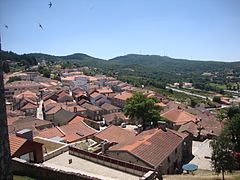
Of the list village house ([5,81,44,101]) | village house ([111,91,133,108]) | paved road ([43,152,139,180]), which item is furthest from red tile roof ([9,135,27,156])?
village house ([5,81,44,101])

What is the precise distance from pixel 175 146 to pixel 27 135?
48.3 feet

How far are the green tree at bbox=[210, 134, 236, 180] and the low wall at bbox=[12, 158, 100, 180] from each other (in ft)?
38.4

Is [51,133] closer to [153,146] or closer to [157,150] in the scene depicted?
[153,146]

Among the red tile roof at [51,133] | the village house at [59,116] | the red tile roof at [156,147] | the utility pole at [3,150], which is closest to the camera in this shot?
the utility pole at [3,150]

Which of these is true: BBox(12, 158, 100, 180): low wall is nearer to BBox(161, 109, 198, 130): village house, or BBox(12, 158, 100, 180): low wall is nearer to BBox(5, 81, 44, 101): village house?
BBox(161, 109, 198, 130): village house

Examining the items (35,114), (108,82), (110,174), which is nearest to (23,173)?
(110,174)

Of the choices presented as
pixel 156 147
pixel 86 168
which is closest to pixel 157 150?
pixel 156 147

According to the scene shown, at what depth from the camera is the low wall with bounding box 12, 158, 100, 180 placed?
10.8 m

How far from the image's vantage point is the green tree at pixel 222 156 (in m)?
17.0

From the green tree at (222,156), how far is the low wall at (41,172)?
38.4 ft

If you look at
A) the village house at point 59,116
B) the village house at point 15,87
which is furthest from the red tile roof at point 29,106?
the village house at point 15,87

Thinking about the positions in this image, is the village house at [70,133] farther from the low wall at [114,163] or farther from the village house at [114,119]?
the village house at [114,119]

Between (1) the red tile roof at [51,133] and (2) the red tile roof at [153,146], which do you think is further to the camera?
(1) the red tile roof at [51,133]

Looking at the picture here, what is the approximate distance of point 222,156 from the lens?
1720cm
